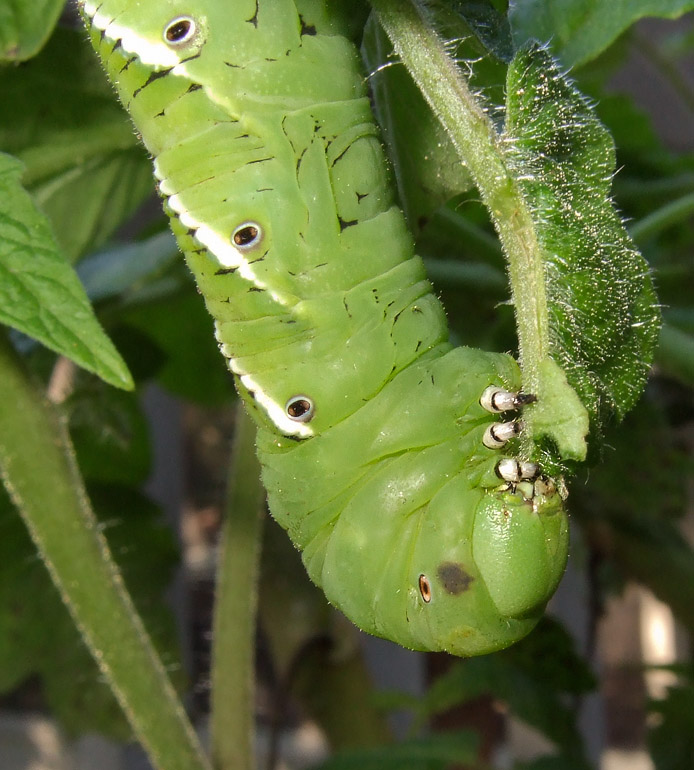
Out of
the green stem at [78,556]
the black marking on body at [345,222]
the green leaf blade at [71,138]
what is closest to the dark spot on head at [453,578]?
the black marking on body at [345,222]

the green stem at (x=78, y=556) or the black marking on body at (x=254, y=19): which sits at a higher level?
the black marking on body at (x=254, y=19)

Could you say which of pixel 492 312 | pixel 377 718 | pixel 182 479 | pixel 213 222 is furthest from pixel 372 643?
pixel 213 222

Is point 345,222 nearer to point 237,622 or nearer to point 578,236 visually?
point 578,236

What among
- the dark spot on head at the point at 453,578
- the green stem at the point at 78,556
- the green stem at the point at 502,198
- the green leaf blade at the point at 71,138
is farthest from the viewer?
the green leaf blade at the point at 71,138

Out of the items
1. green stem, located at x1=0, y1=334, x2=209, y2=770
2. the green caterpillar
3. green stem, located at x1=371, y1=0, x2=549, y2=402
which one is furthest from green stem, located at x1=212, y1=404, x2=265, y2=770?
green stem, located at x1=371, y1=0, x2=549, y2=402

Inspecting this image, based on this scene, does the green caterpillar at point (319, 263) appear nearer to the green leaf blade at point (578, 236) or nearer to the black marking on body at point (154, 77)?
the black marking on body at point (154, 77)
